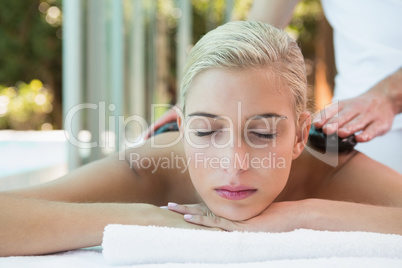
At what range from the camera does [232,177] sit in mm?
1064

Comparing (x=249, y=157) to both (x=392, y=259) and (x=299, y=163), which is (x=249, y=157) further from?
(x=299, y=163)

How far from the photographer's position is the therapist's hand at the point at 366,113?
1505mm

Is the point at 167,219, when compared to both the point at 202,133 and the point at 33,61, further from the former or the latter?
the point at 33,61

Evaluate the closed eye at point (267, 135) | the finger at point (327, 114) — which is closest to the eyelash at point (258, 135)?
the closed eye at point (267, 135)

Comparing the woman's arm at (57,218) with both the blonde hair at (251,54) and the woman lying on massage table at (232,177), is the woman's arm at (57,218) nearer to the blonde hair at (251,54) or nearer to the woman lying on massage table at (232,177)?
the woman lying on massage table at (232,177)

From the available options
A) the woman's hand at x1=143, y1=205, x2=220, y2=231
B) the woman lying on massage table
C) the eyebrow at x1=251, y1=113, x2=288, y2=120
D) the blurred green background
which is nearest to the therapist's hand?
the woman lying on massage table

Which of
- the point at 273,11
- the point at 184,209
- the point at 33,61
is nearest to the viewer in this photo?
the point at 184,209

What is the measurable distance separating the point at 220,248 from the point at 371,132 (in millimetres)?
851

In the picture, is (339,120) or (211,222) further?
(339,120)

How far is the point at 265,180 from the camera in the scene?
1.12 metres

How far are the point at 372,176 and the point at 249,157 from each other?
0.53 meters

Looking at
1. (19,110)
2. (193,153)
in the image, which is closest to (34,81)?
(19,110)

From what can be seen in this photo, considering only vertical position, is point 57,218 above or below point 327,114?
below

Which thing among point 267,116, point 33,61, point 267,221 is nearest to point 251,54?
point 267,116
